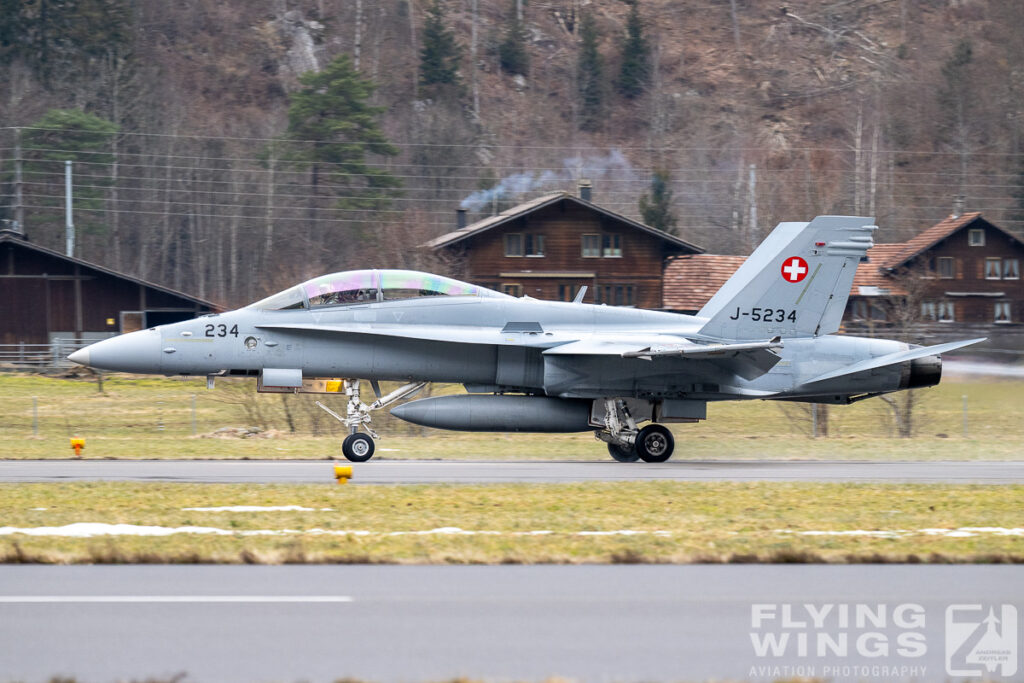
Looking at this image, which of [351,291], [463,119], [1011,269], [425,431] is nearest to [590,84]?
[463,119]

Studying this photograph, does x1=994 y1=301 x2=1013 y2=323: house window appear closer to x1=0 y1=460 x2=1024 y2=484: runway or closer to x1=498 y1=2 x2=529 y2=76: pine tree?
x1=498 y1=2 x2=529 y2=76: pine tree

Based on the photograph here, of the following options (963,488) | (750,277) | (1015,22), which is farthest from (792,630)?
(1015,22)

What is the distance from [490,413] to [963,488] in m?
7.01

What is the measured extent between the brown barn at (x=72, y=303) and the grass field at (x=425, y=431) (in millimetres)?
14082

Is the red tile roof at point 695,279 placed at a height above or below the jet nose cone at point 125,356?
above

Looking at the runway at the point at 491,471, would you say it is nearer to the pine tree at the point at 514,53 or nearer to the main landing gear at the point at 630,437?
the main landing gear at the point at 630,437

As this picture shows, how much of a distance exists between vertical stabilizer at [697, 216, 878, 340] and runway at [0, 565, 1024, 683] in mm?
11054

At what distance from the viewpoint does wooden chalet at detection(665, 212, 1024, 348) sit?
176ft

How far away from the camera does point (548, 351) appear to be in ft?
62.7

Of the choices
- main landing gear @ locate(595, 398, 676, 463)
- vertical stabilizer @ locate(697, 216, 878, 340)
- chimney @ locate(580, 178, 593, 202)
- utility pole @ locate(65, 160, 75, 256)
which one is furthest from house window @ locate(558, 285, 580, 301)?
main landing gear @ locate(595, 398, 676, 463)

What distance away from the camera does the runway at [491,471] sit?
15852mm

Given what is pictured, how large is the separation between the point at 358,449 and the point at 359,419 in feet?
2.04

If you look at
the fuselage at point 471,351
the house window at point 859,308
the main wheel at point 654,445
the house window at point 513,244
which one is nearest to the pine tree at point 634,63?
the house window at point 859,308

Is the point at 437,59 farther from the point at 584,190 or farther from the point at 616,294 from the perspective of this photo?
the point at 616,294
